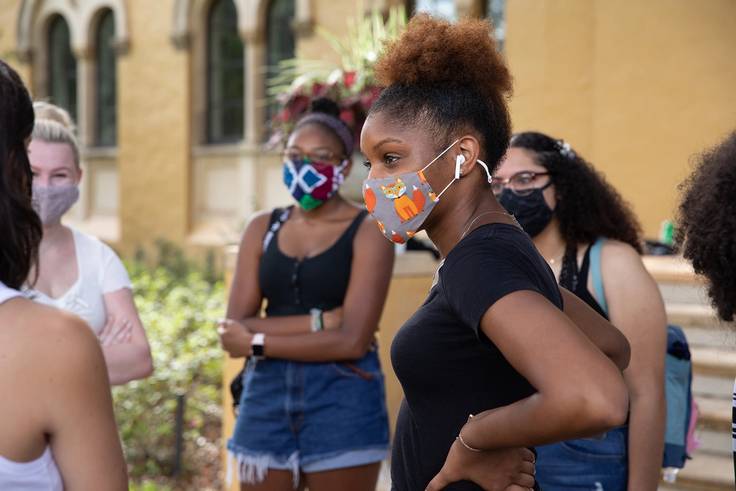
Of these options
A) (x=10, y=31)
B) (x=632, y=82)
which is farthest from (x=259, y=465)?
(x=10, y=31)

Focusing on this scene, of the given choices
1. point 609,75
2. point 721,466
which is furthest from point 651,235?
point 721,466

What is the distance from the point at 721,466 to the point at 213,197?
36.8 feet

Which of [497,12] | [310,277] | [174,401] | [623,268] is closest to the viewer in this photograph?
[623,268]

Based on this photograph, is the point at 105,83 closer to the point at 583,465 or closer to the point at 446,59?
the point at 583,465

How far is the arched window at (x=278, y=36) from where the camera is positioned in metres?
14.3

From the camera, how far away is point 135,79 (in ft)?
52.3

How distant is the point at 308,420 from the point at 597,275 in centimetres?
127

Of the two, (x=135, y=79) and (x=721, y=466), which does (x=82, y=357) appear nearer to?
(x=721, y=466)

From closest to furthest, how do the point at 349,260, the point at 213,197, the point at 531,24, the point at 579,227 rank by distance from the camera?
the point at 579,227 → the point at 349,260 → the point at 531,24 → the point at 213,197

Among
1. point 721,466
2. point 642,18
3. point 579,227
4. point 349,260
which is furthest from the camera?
point 642,18

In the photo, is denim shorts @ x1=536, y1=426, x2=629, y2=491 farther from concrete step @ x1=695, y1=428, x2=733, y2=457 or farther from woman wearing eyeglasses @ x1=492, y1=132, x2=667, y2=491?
concrete step @ x1=695, y1=428, x2=733, y2=457

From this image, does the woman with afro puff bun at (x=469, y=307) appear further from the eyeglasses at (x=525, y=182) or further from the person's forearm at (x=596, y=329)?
the eyeglasses at (x=525, y=182)

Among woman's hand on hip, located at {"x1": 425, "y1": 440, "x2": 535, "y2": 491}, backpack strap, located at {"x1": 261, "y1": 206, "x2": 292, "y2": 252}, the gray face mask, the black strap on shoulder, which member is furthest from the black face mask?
the gray face mask

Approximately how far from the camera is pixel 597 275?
312 cm
